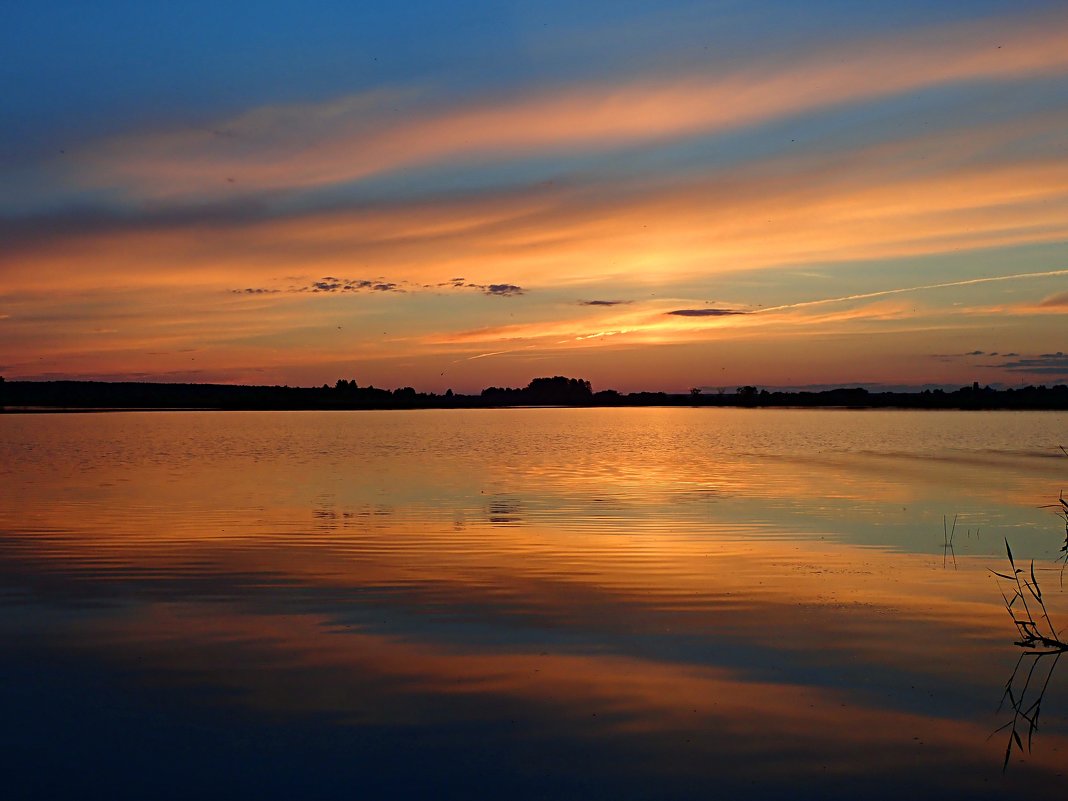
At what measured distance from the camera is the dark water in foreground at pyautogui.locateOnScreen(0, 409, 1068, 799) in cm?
674

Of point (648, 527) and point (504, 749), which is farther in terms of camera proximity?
point (648, 527)

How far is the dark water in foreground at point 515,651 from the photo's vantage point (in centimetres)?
674

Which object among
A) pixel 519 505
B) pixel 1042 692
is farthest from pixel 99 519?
pixel 1042 692

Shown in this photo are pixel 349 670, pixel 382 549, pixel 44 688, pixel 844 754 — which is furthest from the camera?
pixel 382 549

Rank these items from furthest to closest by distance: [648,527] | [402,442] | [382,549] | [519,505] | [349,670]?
[402,442]
[519,505]
[648,527]
[382,549]
[349,670]

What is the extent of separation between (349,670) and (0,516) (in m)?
15.5

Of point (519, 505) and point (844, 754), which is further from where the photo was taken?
point (519, 505)

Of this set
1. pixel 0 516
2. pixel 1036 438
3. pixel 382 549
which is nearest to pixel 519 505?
pixel 382 549

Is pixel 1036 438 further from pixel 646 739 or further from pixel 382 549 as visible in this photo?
pixel 646 739

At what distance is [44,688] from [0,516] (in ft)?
47.7

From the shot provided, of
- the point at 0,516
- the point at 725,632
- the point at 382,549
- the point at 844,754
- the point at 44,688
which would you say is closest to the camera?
the point at 844,754

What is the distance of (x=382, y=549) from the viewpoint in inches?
656

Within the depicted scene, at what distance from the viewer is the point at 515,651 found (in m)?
9.79

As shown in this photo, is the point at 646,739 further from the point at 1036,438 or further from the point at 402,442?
the point at 1036,438
